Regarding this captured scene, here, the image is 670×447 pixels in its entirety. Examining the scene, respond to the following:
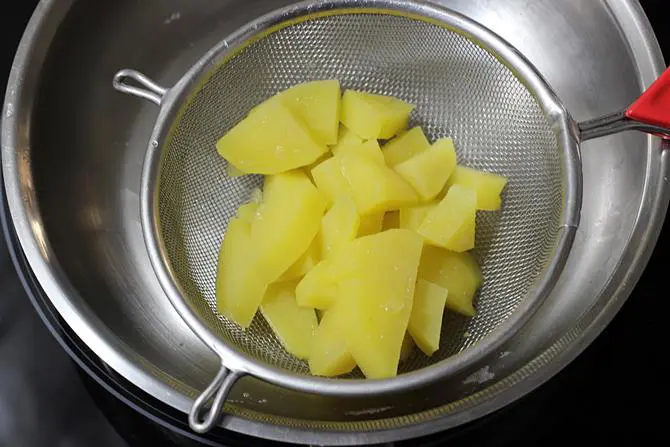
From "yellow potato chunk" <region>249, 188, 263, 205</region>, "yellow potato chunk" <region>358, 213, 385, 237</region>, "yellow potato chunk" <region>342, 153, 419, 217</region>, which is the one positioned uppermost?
"yellow potato chunk" <region>342, 153, 419, 217</region>

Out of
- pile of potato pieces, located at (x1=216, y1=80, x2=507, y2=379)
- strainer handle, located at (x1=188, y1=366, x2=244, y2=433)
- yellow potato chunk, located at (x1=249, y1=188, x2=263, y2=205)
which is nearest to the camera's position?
strainer handle, located at (x1=188, y1=366, x2=244, y2=433)

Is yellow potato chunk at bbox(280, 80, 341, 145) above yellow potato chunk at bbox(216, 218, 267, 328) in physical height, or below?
above

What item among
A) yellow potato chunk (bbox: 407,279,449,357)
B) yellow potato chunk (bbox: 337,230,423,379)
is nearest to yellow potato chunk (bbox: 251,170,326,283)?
yellow potato chunk (bbox: 337,230,423,379)

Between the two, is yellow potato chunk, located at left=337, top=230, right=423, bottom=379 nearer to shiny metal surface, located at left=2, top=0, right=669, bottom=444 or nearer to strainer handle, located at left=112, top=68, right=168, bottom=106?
shiny metal surface, located at left=2, top=0, right=669, bottom=444

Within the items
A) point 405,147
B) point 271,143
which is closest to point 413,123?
point 405,147

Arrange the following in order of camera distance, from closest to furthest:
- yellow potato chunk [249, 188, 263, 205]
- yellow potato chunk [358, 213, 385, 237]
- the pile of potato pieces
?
1. the pile of potato pieces
2. yellow potato chunk [358, 213, 385, 237]
3. yellow potato chunk [249, 188, 263, 205]

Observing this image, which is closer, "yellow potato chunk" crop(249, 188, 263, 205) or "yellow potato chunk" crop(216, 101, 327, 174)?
"yellow potato chunk" crop(216, 101, 327, 174)

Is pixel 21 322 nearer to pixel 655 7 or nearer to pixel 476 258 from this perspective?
pixel 476 258
